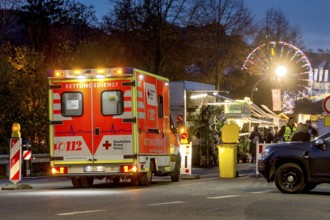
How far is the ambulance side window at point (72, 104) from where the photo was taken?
19688 mm

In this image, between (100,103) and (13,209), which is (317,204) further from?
(100,103)

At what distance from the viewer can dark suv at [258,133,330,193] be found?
16.9m

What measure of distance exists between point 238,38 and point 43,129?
25.4 metres

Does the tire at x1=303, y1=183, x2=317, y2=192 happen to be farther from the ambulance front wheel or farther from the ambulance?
the ambulance front wheel

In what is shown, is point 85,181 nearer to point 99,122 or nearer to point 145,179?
point 145,179

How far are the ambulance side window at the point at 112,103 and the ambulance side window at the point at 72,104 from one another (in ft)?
2.02

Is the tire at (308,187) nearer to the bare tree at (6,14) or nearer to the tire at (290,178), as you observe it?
the tire at (290,178)

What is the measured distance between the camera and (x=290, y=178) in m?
17.3

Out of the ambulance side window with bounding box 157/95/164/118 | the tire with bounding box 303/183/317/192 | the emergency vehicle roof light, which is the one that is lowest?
the tire with bounding box 303/183/317/192

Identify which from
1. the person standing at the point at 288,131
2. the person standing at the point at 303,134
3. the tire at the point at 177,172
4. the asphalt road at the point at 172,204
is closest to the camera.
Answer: the asphalt road at the point at 172,204

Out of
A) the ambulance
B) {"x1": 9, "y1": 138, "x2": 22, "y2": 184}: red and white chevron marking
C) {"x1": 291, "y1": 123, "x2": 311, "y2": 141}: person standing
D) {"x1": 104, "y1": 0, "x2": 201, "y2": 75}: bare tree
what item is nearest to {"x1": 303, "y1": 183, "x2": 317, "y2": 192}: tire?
{"x1": 291, "y1": 123, "x2": 311, "y2": 141}: person standing

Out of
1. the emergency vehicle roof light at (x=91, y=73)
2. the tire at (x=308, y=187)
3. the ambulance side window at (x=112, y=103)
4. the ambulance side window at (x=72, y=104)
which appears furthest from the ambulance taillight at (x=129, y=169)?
the tire at (x=308, y=187)

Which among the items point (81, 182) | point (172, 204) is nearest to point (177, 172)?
point (81, 182)

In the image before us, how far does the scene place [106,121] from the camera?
1942 centimetres
